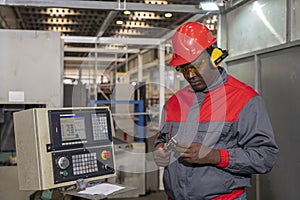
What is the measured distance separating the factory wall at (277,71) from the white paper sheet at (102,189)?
0.92 m

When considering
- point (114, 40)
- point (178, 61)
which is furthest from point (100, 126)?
point (114, 40)

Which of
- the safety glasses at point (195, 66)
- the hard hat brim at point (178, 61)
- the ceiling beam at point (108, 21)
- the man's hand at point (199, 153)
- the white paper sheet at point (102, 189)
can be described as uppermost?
the ceiling beam at point (108, 21)

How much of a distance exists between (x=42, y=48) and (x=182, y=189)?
1594mm

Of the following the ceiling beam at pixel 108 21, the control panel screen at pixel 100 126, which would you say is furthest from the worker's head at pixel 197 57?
the ceiling beam at pixel 108 21

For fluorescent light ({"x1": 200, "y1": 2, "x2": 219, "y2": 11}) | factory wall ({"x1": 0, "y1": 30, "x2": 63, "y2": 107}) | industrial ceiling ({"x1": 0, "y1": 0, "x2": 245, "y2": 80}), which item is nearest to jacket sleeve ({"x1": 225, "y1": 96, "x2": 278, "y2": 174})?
fluorescent light ({"x1": 200, "y1": 2, "x2": 219, "y2": 11})

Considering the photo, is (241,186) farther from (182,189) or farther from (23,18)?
(23,18)

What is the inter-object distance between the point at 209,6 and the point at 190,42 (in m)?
1.10

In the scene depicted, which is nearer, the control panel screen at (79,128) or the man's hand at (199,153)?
the man's hand at (199,153)

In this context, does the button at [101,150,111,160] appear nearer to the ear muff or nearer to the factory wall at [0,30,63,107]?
the ear muff

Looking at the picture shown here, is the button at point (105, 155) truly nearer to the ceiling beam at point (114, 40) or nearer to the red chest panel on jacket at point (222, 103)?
the red chest panel on jacket at point (222, 103)

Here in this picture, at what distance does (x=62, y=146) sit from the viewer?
54.5 inches

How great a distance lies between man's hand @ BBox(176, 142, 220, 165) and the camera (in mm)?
1176

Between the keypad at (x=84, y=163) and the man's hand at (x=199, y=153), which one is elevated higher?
the man's hand at (x=199, y=153)

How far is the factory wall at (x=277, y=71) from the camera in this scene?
1816mm
